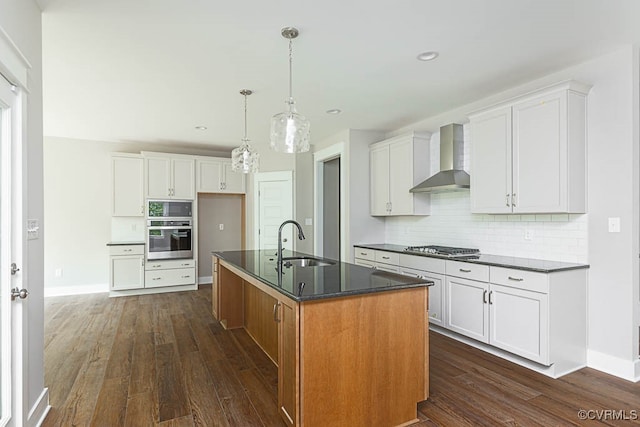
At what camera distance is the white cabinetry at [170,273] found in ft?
19.2

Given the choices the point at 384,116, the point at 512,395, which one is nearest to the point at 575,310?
the point at 512,395

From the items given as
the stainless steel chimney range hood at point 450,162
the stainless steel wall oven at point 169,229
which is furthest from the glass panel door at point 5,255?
the stainless steel wall oven at point 169,229

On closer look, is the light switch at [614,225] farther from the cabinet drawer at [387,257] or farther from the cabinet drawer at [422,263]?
the cabinet drawer at [387,257]

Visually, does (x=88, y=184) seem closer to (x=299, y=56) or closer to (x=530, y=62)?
(x=299, y=56)

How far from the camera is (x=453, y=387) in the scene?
8.60ft

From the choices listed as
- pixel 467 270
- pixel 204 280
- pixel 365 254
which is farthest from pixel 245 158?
pixel 204 280

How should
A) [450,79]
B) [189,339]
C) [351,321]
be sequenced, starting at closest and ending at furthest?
[351,321] < [450,79] < [189,339]

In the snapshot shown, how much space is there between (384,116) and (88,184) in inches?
198

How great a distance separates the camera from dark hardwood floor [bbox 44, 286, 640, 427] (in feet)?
7.30

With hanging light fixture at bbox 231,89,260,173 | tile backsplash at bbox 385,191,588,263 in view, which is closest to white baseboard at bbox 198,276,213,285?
tile backsplash at bbox 385,191,588,263

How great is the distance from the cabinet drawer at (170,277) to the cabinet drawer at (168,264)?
0.07 meters

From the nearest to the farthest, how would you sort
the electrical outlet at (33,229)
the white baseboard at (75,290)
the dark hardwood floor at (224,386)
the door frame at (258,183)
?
the electrical outlet at (33,229) → the dark hardwood floor at (224,386) → the white baseboard at (75,290) → the door frame at (258,183)

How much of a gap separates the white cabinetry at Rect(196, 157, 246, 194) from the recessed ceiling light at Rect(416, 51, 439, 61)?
13.6 feet

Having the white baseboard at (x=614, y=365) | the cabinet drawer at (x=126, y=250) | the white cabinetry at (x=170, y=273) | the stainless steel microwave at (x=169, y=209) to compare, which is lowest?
the white baseboard at (x=614, y=365)
